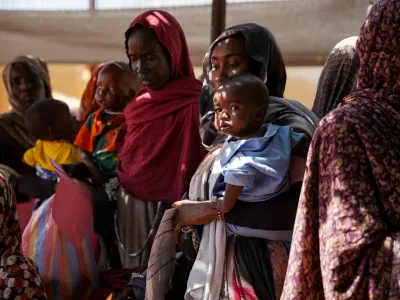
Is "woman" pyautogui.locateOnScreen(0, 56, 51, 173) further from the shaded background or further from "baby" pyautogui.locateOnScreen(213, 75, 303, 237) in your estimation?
"baby" pyautogui.locateOnScreen(213, 75, 303, 237)

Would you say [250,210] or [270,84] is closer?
[250,210]

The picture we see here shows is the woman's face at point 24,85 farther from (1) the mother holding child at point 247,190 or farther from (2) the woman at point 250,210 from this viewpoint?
(1) the mother holding child at point 247,190

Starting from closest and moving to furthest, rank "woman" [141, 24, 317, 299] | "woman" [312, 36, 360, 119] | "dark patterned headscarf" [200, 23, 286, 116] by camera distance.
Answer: "woman" [141, 24, 317, 299] → "dark patterned headscarf" [200, 23, 286, 116] → "woman" [312, 36, 360, 119]

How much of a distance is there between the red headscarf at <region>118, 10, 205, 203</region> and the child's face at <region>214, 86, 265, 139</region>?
1.15m

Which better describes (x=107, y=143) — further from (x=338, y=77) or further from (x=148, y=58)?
(x=338, y=77)

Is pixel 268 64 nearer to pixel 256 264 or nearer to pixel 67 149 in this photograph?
pixel 256 264

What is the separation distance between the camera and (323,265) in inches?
98.7

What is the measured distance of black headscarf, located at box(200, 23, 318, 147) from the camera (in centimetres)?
328

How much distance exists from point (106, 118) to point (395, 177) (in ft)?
9.40

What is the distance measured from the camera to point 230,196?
3.03 metres

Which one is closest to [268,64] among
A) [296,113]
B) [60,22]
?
[296,113]

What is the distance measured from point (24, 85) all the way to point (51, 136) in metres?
1.16

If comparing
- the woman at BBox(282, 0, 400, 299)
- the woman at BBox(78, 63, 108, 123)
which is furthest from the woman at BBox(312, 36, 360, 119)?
the woman at BBox(78, 63, 108, 123)

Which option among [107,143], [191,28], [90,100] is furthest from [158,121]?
[191,28]
